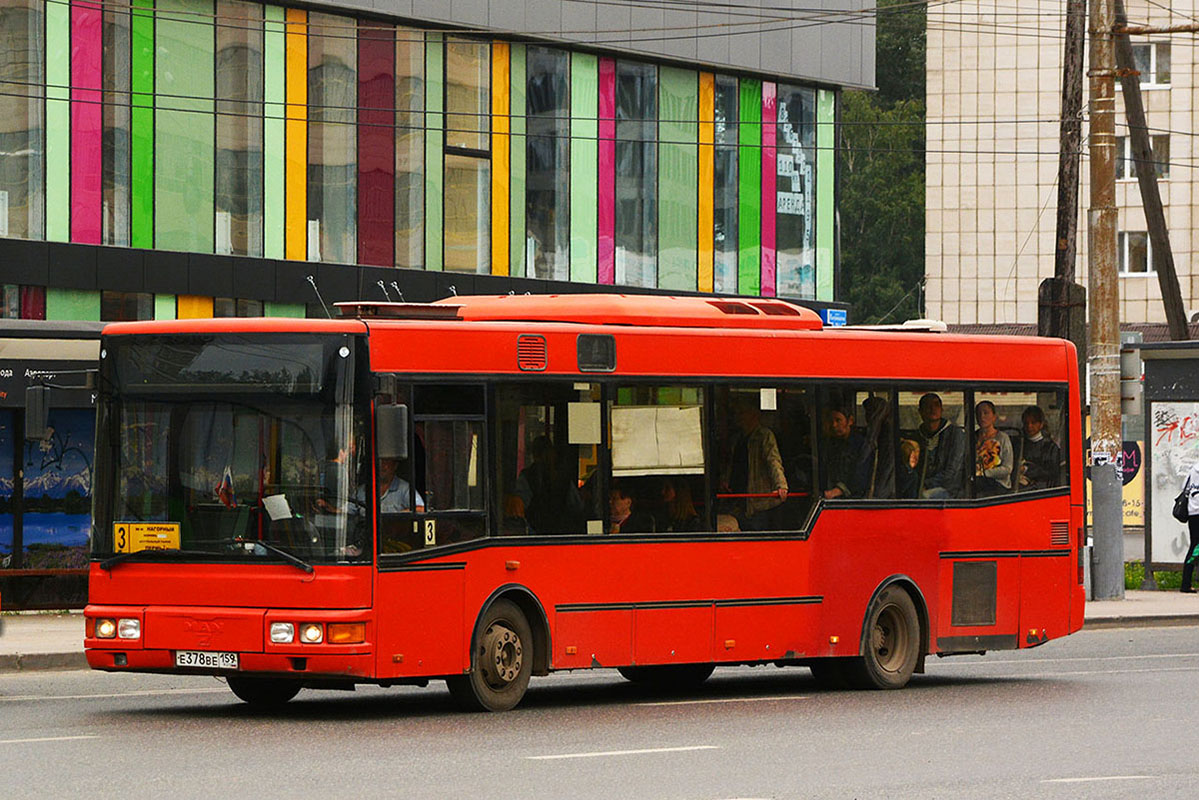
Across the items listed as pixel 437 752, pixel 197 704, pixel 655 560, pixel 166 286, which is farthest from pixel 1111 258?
pixel 437 752

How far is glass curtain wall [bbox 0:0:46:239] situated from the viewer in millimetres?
30250

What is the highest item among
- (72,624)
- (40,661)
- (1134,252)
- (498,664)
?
(1134,252)

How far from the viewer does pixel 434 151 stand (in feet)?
118

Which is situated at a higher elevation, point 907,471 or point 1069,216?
point 1069,216

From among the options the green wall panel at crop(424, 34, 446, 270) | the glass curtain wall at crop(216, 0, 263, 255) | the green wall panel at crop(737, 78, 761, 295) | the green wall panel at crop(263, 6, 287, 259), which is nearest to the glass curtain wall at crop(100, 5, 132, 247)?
the glass curtain wall at crop(216, 0, 263, 255)

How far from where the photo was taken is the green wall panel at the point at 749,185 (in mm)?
41656

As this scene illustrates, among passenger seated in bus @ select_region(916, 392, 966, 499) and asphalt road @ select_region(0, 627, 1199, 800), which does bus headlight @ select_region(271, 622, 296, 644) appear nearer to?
asphalt road @ select_region(0, 627, 1199, 800)

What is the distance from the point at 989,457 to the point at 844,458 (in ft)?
5.92

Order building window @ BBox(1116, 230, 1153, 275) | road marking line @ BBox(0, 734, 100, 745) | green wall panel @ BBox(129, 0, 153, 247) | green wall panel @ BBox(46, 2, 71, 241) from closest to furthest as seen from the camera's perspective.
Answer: road marking line @ BBox(0, 734, 100, 745)
green wall panel @ BBox(46, 2, 71, 241)
green wall panel @ BBox(129, 0, 153, 247)
building window @ BBox(1116, 230, 1153, 275)

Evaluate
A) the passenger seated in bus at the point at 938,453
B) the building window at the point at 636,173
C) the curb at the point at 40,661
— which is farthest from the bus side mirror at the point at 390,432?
the building window at the point at 636,173

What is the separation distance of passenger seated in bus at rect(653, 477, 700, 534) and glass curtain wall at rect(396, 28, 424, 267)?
65.0 ft

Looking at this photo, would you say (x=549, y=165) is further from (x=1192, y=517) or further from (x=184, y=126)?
(x=1192, y=517)

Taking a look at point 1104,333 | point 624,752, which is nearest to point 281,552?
point 624,752

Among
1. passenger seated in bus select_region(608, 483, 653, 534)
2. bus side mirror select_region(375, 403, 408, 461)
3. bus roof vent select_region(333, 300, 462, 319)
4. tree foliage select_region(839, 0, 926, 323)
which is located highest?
tree foliage select_region(839, 0, 926, 323)
